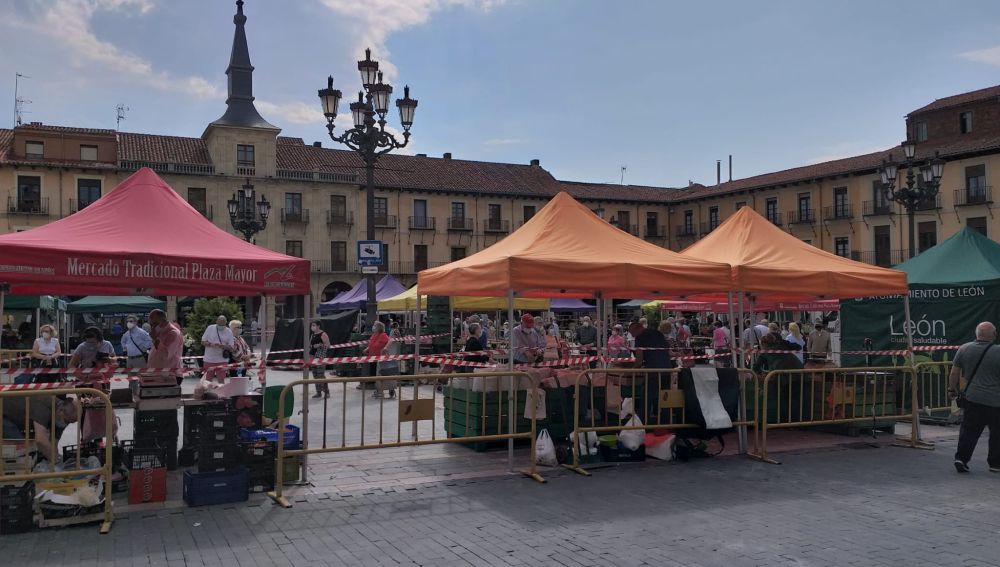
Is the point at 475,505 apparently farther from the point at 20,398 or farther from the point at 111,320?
the point at 111,320

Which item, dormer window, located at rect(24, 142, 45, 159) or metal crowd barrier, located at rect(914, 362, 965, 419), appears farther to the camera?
dormer window, located at rect(24, 142, 45, 159)

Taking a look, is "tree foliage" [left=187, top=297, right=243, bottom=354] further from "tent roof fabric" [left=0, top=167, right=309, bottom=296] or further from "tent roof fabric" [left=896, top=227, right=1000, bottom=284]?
"tent roof fabric" [left=896, top=227, right=1000, bottom=284]

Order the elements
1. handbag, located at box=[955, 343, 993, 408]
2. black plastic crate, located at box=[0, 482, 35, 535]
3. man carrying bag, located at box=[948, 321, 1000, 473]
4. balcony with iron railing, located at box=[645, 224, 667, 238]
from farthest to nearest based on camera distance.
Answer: balcony with iron railing, located at box=[645, 224, 667, 238] < handbag, located at box=[955, 343, 993, 408] < man carrying bag, located at box=[948, 321, 1000, 473] < black plastic crate, located at box=[0, 482, 35, 535]

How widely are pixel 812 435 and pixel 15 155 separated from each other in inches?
1812

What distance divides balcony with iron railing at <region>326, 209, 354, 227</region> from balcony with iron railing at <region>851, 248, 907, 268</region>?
105 ft

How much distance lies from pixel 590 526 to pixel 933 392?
8.62 m

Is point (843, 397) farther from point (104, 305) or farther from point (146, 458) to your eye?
point (104, 305)

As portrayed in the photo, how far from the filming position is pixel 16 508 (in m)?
5.87

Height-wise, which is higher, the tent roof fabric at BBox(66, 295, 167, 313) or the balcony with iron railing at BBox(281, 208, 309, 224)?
the balcony with iron railing at BBox(281, 208, 309, 224)

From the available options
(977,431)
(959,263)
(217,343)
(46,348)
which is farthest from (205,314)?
(977,431)

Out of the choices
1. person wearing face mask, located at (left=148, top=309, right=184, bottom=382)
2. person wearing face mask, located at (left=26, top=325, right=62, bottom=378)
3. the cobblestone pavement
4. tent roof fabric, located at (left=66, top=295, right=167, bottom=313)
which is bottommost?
the cobblestone pavement

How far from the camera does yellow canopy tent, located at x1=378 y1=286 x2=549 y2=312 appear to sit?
670 inches

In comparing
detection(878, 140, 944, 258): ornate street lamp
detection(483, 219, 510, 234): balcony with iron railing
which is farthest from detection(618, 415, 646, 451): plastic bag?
detection(483, 219, 510, 234): balcony with iron railing

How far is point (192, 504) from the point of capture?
6.76 meters
